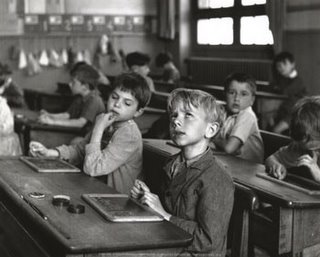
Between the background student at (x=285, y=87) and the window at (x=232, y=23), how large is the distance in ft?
5.67

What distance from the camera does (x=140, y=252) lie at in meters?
2.13

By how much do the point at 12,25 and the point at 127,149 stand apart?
8.05m

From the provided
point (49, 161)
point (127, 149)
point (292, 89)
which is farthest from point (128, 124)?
point (292, 89)

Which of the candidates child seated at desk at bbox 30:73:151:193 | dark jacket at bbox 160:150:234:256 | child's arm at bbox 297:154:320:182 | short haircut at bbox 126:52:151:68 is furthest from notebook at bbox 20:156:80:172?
short haircut at bbox 126:52:151:68

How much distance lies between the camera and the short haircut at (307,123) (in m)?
3.26

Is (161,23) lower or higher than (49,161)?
higher

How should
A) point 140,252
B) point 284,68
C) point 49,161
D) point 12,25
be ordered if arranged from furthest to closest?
→ point 12,25 < point 284,68 < point 49,161 < point 140,252

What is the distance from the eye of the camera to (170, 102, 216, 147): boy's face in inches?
104

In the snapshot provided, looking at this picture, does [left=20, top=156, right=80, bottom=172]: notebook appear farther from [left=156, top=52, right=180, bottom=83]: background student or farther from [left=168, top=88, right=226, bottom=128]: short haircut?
[left=156, top=52, right=180, bottom=83]: background student

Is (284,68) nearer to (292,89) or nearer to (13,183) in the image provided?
(292,89)

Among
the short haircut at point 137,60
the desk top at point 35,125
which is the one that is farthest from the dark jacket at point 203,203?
the short haircut at point 137,60

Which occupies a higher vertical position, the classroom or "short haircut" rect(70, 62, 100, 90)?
"short haircut" rect(70, 62, 100, 90)

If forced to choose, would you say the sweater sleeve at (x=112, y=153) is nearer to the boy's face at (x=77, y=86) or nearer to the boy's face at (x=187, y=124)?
the boy's face at (x=187, y=124)

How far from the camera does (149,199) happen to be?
8.31ft
